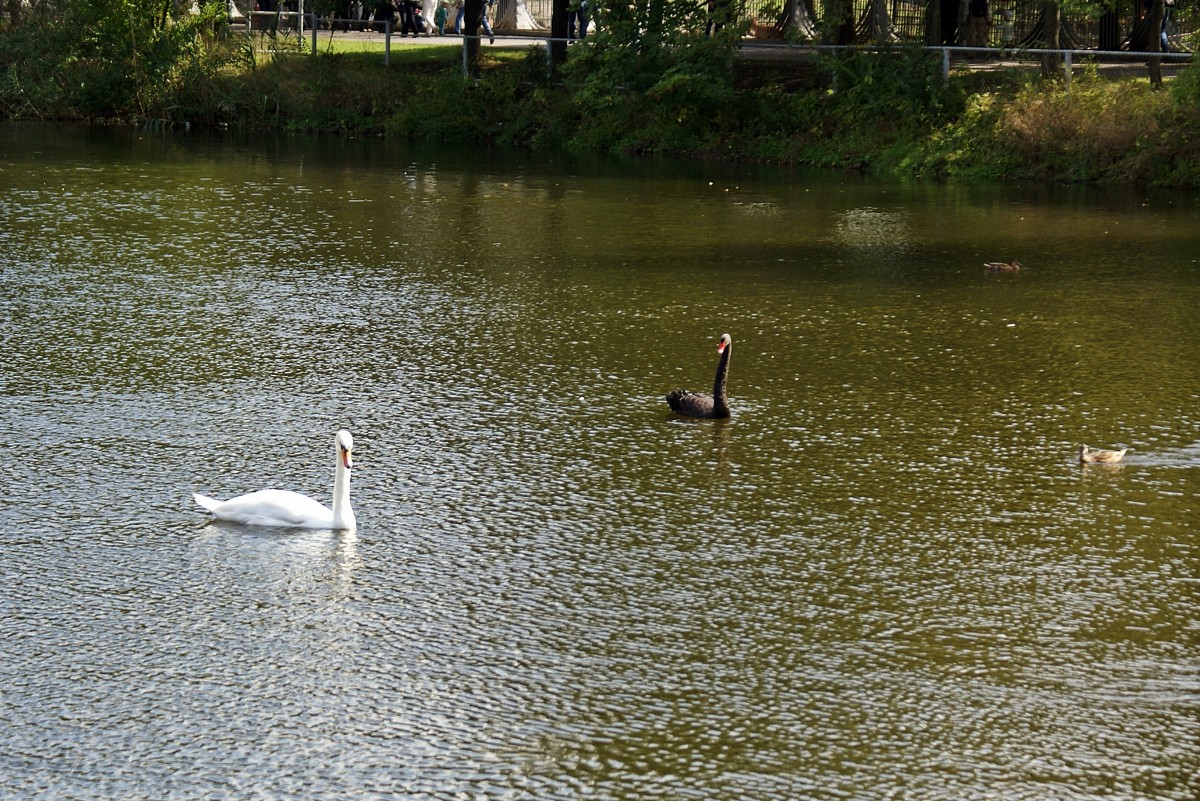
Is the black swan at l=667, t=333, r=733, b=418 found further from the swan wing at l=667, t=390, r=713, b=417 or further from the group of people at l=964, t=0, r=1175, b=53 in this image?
the group of people at l=964, t=0, r=1175, b=53

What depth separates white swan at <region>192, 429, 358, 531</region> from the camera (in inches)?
327

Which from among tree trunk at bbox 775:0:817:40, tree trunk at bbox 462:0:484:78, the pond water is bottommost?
the pond water

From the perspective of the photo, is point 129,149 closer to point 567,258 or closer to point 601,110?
point 601,110

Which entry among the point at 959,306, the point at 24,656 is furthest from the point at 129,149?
the point at 24,656

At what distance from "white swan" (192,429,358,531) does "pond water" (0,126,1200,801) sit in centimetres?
10

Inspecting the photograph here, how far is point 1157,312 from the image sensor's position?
1441 centimetres

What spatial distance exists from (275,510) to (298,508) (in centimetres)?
13

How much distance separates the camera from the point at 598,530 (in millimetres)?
8516

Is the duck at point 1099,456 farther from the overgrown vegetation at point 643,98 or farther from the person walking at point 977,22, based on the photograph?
the person walking at point 977,22

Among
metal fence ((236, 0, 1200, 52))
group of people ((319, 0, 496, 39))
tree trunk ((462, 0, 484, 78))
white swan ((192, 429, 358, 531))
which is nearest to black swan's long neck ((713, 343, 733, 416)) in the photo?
white swan ((192, 429, 358, 531))

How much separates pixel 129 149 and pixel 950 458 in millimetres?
22078

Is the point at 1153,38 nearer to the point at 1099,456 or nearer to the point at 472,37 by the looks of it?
the point at 472,37

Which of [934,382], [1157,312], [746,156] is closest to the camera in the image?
[934,382]

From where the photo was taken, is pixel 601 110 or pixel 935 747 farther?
pixel 601 110
